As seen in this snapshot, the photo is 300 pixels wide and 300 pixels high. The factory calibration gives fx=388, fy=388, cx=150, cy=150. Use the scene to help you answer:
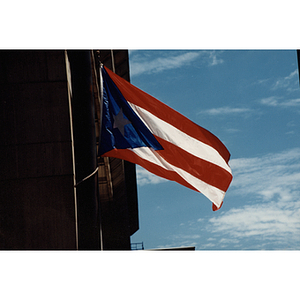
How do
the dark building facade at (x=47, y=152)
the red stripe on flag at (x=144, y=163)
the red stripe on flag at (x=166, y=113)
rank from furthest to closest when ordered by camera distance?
the dark building facade at (x=47, y=152) → the red stripe on flag at (x=166, y=113) → the red stripe on flag at (x=144, y=163)

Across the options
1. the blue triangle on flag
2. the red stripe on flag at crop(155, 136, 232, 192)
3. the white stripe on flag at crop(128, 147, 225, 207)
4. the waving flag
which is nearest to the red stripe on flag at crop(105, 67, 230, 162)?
the waving flag

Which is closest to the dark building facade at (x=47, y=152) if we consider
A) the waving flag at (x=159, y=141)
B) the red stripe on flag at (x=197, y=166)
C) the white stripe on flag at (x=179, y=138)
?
the waving flag at (x=159, y=141)

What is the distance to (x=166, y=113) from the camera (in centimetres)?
830

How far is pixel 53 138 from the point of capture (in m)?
8.86

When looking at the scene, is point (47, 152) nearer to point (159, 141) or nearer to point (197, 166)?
point (159, 141)

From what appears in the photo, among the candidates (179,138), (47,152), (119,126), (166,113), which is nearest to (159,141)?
(179,138)

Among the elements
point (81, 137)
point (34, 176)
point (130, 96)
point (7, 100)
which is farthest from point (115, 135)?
point (7, 100)

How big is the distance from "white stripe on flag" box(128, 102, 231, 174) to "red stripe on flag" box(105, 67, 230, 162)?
0.08 meters

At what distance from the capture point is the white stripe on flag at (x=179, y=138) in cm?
803

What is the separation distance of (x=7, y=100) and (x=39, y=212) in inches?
105

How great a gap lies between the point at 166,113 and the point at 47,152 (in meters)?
2.85

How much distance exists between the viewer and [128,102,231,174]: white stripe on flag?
8.03 meters

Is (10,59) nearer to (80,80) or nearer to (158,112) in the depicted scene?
(80,80)

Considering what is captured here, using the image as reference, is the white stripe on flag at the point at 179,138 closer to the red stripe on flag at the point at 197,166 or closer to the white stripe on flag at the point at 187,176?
the red stripe on flag at the point at 197,166
